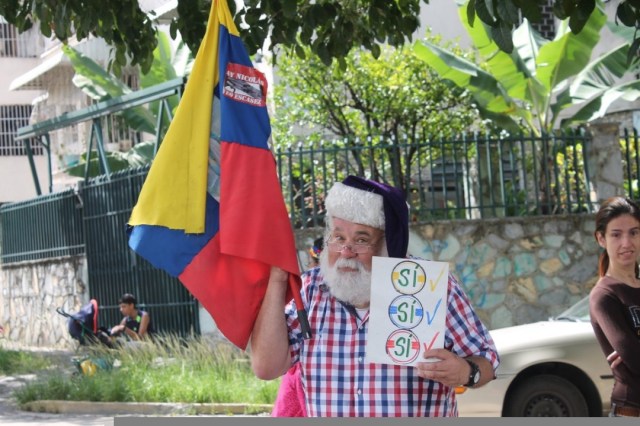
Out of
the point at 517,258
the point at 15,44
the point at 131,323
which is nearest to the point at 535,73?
the point at 517,258

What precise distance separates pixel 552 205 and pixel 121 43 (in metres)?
8.17

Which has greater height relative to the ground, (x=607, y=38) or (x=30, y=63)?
(x=30, y=63)

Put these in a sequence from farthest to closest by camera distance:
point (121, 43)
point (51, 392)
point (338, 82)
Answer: point (338, 82) < point (51, 392) < point (121, 43)

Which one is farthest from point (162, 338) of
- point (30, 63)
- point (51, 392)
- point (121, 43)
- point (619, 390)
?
point (30, 63)

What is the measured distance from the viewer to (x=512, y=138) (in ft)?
50.0

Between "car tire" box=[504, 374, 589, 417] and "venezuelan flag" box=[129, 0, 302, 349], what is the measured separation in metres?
6.30

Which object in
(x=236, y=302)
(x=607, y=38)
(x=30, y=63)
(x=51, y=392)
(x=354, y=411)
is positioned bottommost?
(x=51, y=392)

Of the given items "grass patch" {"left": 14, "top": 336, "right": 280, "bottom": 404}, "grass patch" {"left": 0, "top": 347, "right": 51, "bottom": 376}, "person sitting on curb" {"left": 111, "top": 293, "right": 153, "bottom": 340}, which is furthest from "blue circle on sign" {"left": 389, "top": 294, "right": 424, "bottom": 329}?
"grass patch" {"left": 0, "top": 347, "right": 51, "bottom": 376}

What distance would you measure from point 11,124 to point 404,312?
3678 centimetres

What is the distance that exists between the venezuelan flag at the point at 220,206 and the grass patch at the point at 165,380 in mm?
8679

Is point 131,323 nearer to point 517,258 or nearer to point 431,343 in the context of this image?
point 517,258

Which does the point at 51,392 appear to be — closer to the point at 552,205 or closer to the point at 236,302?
the point at 552,205

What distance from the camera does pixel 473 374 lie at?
4.04m

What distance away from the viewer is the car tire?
33.6 ft
